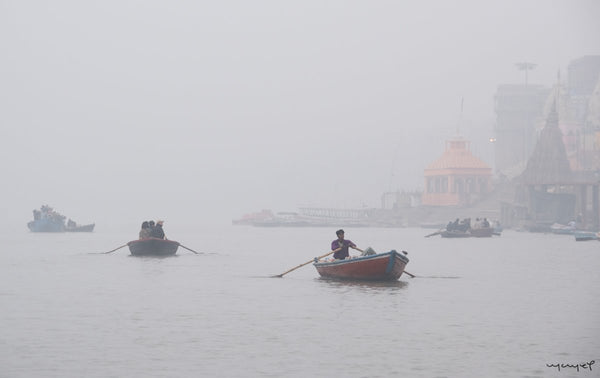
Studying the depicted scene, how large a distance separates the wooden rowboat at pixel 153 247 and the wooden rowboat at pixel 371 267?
22.0 m

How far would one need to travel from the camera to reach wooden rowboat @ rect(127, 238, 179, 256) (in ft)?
216

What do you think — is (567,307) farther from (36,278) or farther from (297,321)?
(36,278)

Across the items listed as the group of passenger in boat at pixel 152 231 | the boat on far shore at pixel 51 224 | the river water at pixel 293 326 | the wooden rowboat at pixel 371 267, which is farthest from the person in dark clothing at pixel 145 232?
the boat on far shore at pixel 51 224

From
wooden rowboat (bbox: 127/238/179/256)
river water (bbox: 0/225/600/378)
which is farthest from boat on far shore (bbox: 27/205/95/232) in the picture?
river water (bbox: 0/225/600/378)

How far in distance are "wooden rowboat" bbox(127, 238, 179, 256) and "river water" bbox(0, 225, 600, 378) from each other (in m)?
8.49

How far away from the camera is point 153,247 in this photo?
66562mm

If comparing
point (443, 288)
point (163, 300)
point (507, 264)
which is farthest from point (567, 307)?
point (507, 264)

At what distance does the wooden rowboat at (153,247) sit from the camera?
6575cm

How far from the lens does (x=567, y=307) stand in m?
39.3

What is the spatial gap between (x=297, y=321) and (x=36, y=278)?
1092 inches

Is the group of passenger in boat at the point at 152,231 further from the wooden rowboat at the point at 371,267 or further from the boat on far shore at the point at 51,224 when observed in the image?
the boat on far shore at the point at 51,224

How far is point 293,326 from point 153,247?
36240mm

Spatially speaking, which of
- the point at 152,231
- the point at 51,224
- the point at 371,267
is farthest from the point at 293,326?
the point at 51,224

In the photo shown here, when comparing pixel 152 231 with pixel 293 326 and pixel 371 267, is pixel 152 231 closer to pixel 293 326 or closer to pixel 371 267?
pixel 371 267
